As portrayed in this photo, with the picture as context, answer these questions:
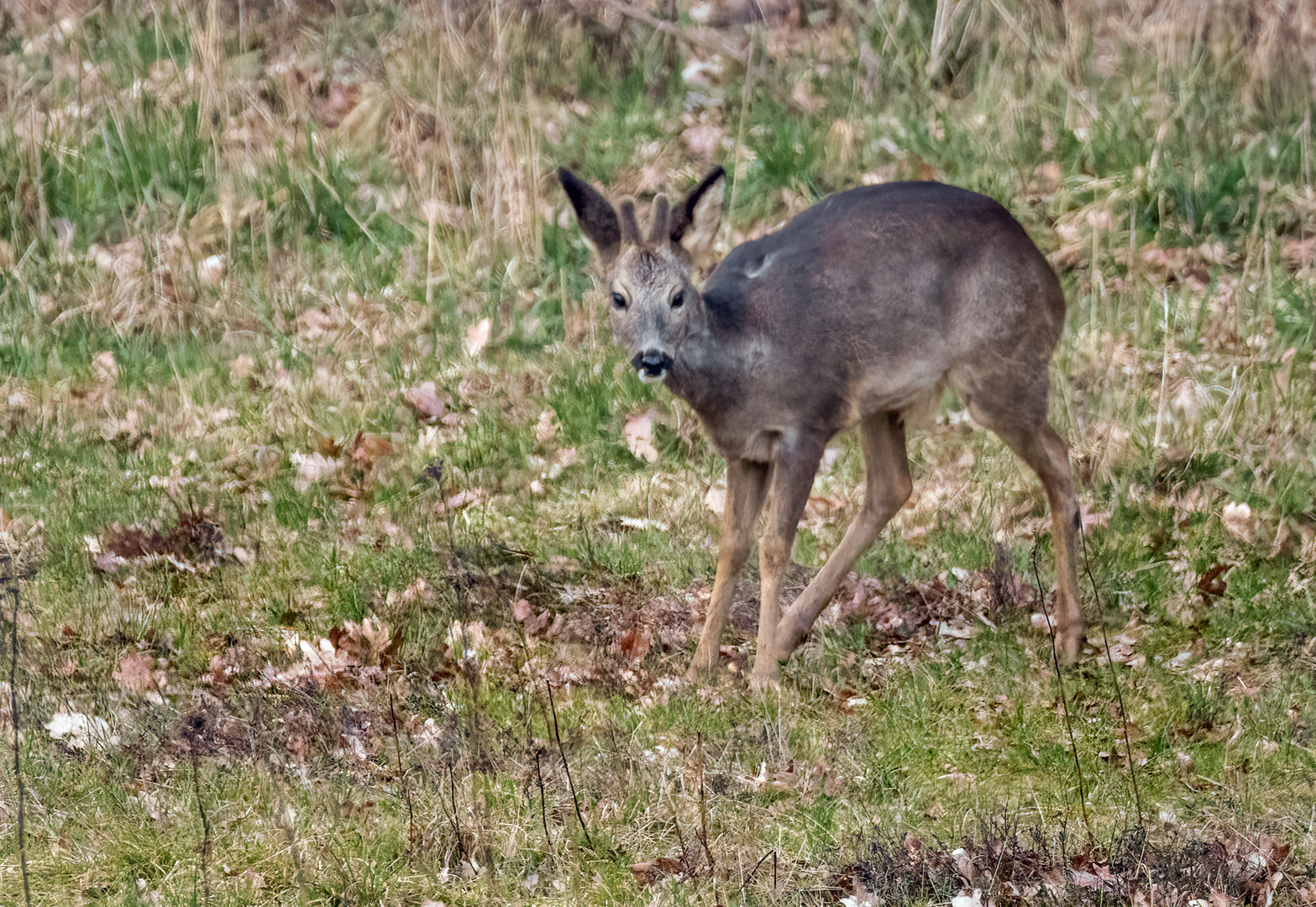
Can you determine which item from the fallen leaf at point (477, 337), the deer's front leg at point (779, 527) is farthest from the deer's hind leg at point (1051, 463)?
the fallen leaf at point (477, 337)

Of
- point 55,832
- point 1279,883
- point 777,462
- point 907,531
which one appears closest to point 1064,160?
point 907,531

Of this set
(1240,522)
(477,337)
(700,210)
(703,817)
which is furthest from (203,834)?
(477,337)

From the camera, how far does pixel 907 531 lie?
693cm

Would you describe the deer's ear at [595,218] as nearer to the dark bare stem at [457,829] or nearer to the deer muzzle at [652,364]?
the deer muzzle at [652,364]

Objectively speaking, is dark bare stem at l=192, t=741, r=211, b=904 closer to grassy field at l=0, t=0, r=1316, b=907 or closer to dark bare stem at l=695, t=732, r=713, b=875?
grassy field at l=0, t=0, r=1316, b=907

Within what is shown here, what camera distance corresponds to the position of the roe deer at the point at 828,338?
532 cm

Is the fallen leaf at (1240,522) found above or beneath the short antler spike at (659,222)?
beneath

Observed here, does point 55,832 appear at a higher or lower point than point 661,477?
higher

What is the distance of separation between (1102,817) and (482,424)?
4.39 m

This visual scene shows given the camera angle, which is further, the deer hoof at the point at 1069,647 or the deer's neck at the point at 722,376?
the deer hoof at the point at 1069,647

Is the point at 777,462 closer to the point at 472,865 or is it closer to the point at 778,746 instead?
the point at 778,746

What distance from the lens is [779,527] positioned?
Result: 217 inches

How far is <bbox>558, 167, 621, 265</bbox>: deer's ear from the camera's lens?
5199mm

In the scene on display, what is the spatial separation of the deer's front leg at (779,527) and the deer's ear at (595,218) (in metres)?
0.95
